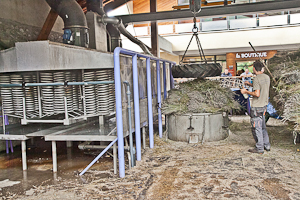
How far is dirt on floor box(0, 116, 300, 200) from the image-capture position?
4.02 m

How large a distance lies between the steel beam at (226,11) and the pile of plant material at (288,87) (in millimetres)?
2479

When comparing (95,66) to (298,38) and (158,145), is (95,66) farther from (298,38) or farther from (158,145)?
(298,38)

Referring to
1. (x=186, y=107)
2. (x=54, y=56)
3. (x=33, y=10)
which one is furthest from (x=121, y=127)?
(x=33, y=10)

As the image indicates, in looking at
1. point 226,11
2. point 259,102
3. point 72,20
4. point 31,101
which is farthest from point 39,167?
point 226,11

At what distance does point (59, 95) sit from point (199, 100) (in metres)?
3.34

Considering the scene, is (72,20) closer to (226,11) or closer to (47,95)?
(47,95)

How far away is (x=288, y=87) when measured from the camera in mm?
5934

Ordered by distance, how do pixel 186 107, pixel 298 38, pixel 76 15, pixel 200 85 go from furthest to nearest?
pixel 298 38
pixel 200 85
pixel 186 107
pixel 76 15

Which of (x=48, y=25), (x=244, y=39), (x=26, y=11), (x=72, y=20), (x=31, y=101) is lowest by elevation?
(x=31, y=101)

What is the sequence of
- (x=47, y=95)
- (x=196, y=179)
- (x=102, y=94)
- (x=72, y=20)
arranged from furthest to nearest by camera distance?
1. (x=72, y=20)
2. (x=47, y=95)
3. (x=102, y=94)
4. (x=196, y=179)

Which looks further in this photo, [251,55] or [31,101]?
[251,55]

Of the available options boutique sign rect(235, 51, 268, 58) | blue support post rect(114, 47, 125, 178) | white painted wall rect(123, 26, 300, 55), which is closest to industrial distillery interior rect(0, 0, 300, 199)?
blue support post rect(114, 47, 125, 178)

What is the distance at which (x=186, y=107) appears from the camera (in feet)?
23.3

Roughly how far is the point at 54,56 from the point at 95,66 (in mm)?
726
